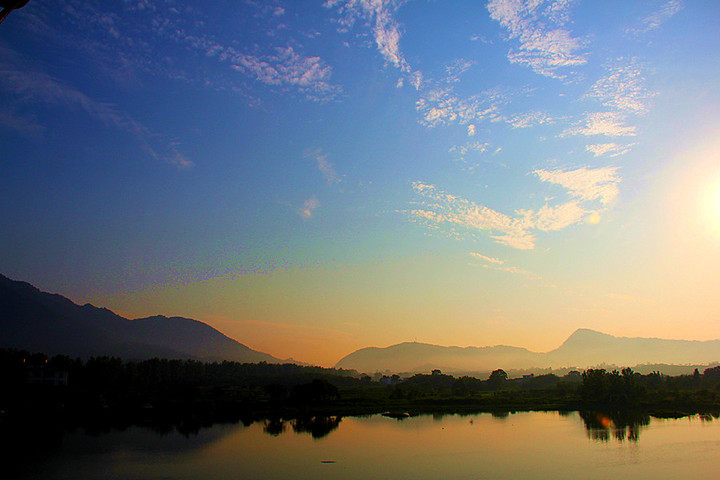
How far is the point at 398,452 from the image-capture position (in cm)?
2798

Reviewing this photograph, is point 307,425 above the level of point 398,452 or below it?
below

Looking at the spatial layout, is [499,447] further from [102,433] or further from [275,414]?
[102,433]

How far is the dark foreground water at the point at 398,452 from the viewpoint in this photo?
22.5 m

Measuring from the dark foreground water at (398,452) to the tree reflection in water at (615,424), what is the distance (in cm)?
13

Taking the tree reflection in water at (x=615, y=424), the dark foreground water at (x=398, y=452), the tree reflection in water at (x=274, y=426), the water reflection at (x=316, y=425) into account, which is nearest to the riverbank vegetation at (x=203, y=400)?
the tree reflection in water at (x=274, y=426)

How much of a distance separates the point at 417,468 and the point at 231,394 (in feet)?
133

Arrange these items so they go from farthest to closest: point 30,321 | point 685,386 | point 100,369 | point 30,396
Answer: point 30,321
point 685,386
point 100,369
point 30,396

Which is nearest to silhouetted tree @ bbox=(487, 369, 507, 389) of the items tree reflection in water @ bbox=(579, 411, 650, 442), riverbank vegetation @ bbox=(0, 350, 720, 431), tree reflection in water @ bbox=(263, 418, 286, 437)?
riverbank vegetation @ bbox=(0, 350, 720, 431)

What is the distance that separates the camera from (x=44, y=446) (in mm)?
28359

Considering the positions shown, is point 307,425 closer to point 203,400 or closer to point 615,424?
point 203,400

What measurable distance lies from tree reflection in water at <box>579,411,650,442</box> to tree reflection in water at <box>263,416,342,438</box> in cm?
2075

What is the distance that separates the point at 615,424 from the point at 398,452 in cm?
2253

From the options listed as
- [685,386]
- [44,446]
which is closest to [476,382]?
[685,386]

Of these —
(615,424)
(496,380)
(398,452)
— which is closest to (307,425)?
(398,452)
